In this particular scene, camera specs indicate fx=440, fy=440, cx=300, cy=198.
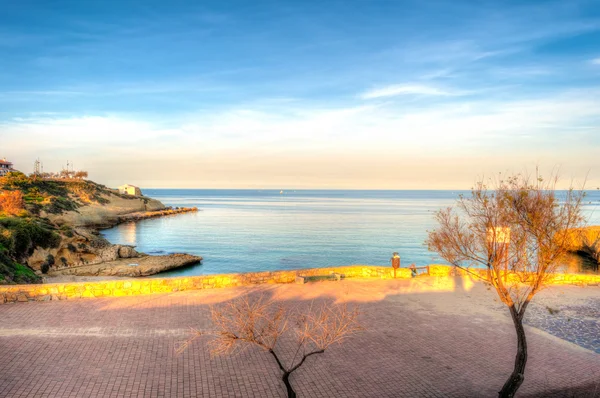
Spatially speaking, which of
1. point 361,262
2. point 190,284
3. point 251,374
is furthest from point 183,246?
point 251,374

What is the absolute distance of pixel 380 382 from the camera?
10.2 metres

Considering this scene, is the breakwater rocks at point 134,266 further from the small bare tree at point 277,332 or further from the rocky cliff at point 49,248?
the small bare tree at point 277,332

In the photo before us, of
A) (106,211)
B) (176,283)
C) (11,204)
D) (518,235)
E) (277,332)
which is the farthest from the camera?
(106,211)

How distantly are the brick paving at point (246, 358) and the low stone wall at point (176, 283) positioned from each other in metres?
0.56

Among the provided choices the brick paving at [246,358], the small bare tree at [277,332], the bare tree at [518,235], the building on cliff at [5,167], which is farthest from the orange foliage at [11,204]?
the building on cliff at [5,167]

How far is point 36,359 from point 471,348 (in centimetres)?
1137

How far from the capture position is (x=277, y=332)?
837cm

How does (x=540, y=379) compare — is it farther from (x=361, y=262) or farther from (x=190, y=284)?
(x=361, y=262)

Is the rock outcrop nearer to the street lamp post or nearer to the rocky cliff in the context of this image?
the rocky cliff

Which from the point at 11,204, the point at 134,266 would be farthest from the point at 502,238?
the point at 11,204

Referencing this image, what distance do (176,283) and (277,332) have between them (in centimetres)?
1048

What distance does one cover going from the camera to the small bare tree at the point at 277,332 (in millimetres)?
8141

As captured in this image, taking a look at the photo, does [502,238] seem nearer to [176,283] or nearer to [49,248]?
[176,283]

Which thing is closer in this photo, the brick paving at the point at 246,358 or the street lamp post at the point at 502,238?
the brick paving at the point at 246,358
